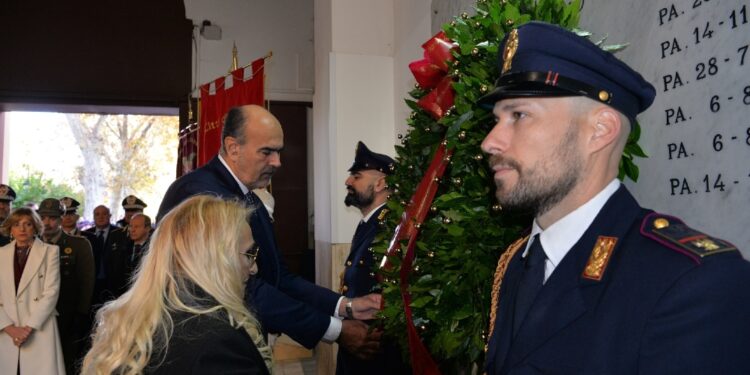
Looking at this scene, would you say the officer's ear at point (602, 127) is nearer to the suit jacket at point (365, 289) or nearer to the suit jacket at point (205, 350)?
the suit jacket at point (205, 350)

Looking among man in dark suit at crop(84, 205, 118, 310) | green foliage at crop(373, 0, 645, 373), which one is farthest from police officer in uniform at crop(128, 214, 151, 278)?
green foliage at crop(373, 0, 645, 373)

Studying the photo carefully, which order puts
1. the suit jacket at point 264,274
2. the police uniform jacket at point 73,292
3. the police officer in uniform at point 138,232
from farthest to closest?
the police officer in uniform at point 138,232
the police uniform jacket at point 73,292
the suit jacket at point 264,274

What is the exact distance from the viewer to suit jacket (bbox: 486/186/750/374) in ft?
2.95

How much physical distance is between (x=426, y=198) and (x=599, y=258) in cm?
84

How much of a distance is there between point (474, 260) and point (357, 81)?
3.52 m

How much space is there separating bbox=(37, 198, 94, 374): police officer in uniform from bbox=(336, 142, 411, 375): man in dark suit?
3.35 metres

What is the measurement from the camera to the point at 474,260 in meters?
1.62

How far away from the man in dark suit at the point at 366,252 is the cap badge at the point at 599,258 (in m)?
1.27

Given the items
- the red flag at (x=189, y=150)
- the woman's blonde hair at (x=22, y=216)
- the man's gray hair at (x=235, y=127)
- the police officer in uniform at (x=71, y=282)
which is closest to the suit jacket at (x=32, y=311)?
the woman's blonde hair at (x=22, y=216)

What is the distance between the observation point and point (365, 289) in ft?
9.90

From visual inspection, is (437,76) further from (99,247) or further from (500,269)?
(99,247)

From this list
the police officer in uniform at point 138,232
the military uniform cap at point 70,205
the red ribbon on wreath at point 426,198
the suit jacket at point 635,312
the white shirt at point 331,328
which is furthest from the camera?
the military uniform cap at point 70,205

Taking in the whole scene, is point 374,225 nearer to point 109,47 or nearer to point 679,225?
point 679,225

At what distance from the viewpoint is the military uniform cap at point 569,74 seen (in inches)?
46.2
